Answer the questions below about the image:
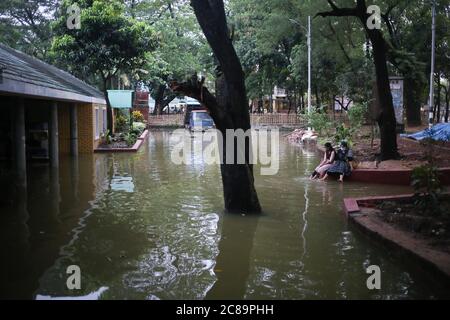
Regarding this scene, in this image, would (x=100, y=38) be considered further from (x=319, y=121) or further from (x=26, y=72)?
(x=26, y=72)

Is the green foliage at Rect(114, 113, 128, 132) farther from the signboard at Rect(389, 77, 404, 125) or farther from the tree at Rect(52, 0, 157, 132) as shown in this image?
the signboard at Rect(389, 77, 404, 125)

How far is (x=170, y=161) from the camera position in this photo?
60.6 feet

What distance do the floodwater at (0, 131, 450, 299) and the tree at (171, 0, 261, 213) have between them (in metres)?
0.45

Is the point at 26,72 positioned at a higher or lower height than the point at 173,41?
lower

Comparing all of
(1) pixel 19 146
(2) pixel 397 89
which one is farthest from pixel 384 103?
(1) pixel 19 146

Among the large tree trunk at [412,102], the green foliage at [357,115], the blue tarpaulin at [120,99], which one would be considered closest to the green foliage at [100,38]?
the blue tarpaulin at [120,99]

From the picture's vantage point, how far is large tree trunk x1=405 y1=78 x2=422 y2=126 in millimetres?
31750

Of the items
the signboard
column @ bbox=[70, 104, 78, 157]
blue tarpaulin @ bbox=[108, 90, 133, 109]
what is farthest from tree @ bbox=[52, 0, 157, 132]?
the signboard

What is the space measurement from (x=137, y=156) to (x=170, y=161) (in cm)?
231

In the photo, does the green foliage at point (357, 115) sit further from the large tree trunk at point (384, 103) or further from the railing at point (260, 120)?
the railing at point (260, 120)

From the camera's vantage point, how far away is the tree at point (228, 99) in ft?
29.1

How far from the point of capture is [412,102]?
3266 centimetres

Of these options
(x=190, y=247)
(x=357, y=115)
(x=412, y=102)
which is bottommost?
(x=190, y=247)

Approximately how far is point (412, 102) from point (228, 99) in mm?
26344
